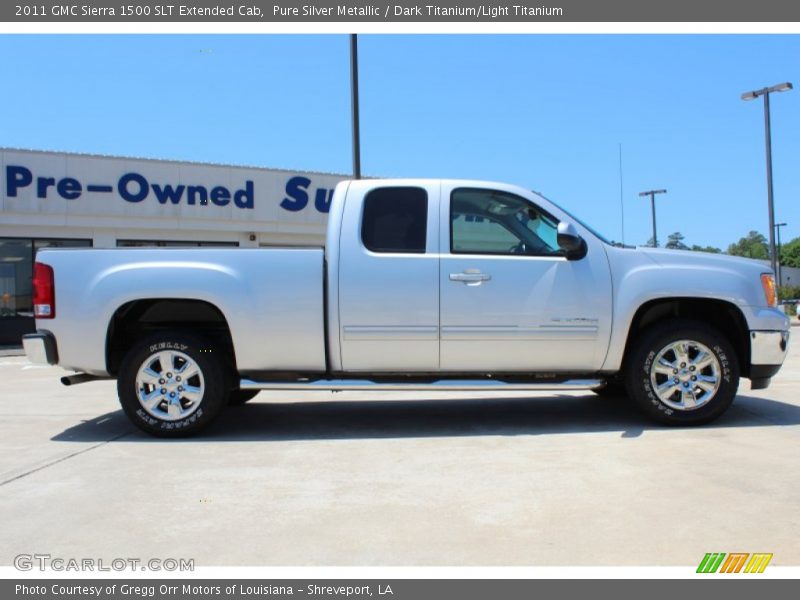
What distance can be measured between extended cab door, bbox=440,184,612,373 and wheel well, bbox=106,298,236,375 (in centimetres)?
183

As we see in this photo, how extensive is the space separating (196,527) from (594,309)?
3374mm

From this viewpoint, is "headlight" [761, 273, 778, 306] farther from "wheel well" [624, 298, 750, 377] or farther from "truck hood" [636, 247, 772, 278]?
"wheel well" [624, 298, 750, 377]

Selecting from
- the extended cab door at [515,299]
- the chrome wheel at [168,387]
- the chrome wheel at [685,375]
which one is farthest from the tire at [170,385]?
the chrome wheel at [685,375]

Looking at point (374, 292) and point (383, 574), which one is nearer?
point (383, 574)

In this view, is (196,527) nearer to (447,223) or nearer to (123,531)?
(123,531)

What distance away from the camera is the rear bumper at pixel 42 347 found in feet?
17.5

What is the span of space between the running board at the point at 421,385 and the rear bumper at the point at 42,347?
1459mm

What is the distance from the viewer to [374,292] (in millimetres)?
5332

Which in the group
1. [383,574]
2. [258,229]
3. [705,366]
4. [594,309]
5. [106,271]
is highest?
[258,229]

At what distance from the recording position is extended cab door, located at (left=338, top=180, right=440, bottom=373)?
5.33 m

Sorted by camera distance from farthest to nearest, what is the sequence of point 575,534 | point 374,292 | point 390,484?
1. point 374,292
2. point 390,484
3. point 575,534

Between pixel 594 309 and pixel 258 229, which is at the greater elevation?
pixel 258 229
